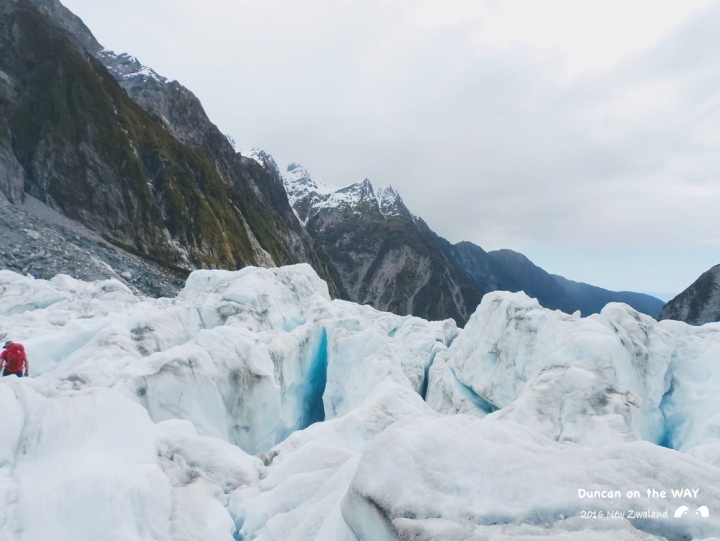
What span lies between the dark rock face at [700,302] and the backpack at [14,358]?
90.0m

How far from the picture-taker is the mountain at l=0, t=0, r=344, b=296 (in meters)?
58.8

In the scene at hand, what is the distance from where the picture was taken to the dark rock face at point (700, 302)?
73.9m

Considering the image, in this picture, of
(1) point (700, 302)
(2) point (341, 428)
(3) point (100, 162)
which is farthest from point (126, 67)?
(1) point (700, 302)

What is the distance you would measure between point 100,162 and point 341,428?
70.9 m

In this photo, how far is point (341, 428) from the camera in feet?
29.3

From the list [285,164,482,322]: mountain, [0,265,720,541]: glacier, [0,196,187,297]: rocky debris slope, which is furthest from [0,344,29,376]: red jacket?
[285,164,482,322]: mountain

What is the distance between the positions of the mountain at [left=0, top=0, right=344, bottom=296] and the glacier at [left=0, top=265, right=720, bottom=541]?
152ft

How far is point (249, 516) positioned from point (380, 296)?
530 feet

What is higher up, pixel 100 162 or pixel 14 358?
pixel 100 162

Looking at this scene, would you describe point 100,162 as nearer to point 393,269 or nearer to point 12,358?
point 12,358

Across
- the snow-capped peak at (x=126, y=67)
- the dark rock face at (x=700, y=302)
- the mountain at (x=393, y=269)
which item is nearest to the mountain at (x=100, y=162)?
the snow-capped peak at (x=126, y=67)

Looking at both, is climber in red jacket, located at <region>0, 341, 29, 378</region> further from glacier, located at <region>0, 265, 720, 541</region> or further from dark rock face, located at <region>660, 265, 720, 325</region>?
dark rock face, located at <region>660, 265, 720, 325</region>

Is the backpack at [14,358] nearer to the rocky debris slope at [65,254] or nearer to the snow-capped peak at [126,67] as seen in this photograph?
the rocky debris slope at [65,254]

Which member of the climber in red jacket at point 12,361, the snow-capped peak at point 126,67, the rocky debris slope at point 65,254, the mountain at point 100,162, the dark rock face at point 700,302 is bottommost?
the climber in red jacket at point 12,361
